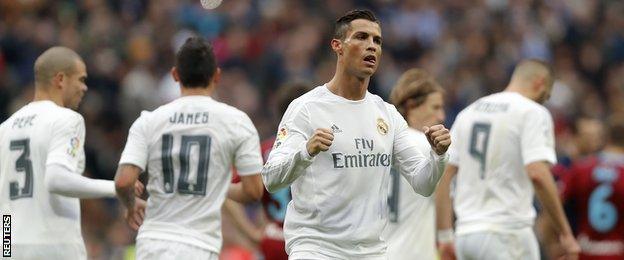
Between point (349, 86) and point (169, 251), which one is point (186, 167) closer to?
point (169, 251)

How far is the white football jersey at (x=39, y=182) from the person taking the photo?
9.91 m

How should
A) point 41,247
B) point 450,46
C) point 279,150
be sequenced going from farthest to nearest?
point 450,46
point 41,247
point 279,150

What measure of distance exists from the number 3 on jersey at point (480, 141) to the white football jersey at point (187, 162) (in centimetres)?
251

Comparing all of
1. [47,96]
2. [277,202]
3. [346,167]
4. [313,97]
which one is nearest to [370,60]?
[313,97]

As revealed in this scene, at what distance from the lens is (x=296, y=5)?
22.7 metres

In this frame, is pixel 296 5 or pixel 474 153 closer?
pixel 474 153

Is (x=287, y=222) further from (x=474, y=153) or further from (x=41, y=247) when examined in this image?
(x=474, y=153)

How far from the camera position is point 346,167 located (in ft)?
28.7

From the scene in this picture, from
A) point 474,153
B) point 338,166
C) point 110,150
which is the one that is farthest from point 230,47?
point 338,166

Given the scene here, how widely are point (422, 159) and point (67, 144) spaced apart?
A: 2.58 meters

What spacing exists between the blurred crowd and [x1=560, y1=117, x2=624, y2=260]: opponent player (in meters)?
4.69

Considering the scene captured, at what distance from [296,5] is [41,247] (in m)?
13.2

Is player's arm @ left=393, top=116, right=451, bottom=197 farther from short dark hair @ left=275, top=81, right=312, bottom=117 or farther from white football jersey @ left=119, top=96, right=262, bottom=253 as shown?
short dark hair @ left=275, top=81, right=312, bottom=117

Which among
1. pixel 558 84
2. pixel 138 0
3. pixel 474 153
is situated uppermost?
pixel 138 0
